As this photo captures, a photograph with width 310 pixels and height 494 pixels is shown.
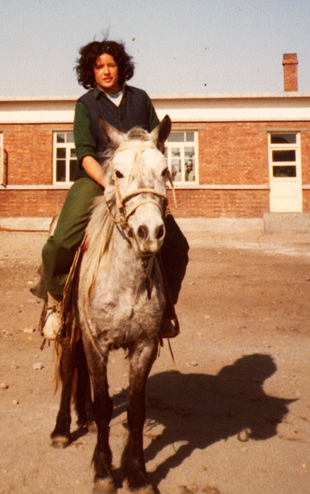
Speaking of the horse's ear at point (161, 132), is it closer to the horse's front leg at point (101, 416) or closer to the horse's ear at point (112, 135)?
the horse's ear at point (112, 135)

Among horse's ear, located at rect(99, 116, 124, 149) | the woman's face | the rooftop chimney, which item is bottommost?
horse's ear, located at rect(99, 116, 124, 149)

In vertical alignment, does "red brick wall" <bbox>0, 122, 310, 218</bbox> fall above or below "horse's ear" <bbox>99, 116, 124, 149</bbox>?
above

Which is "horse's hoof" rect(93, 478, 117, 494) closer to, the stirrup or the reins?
the stirrup

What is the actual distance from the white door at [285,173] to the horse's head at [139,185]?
18.0m

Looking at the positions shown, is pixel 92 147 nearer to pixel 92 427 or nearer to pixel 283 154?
pixel 92 427

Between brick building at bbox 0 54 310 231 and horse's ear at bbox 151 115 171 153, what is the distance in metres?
16.7

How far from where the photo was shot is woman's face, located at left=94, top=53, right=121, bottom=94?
3.69m

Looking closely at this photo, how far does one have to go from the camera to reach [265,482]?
310 centimetres

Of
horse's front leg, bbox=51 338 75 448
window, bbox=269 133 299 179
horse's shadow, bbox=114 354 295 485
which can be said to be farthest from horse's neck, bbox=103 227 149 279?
window, bbox=269 133 299 179

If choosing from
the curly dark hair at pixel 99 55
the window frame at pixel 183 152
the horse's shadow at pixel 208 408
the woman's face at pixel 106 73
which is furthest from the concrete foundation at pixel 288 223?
the woman's face at pixel 106 73

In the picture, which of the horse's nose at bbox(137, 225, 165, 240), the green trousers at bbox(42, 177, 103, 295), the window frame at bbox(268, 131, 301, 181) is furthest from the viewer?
the window frame at bbox(268, 131, 301, 181)

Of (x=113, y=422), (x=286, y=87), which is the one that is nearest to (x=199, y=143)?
(x=286, y=87)

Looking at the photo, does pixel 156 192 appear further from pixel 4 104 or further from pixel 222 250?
pixel 4 104

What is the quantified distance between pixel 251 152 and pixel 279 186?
1.97 m
